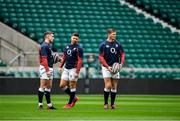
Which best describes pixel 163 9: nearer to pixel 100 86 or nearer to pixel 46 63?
pixel 100 86

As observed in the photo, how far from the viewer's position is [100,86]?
32.8 m

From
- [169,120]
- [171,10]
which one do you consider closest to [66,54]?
[169,120]

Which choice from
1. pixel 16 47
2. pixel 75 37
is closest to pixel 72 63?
pixel 75 37

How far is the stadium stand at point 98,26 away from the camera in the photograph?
3616 cm

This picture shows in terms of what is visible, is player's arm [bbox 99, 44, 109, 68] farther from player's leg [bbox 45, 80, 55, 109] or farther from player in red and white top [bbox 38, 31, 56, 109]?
player's leg [bbox 45, 80, 55, 109]

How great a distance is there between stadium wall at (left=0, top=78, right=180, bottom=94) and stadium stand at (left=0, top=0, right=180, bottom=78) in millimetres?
1044

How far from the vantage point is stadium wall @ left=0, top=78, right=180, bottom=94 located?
3138 cm

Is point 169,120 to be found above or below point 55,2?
below

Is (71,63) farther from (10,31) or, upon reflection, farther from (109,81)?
(10,31)

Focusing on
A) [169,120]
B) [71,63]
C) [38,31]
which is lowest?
[169,120]

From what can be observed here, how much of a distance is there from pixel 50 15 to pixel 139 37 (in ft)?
17.0

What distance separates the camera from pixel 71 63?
19938 mm

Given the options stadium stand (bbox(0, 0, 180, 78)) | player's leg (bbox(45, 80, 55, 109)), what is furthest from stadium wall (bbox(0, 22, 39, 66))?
player's leg (bbox(45, 80, 55, 109))

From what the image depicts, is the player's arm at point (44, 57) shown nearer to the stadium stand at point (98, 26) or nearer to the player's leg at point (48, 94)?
the player's leg at point (48, 94)
